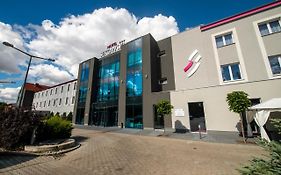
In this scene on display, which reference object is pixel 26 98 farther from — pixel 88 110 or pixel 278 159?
pixel 278 159

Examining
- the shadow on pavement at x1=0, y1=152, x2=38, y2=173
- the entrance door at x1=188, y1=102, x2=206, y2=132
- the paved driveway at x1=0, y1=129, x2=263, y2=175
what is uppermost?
the entrance door at x1=188, y1=102, x2=206, y2=132

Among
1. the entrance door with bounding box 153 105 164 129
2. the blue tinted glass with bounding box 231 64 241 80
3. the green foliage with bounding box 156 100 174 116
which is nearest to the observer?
the blue tinted glass with bounding box 231 64 241 80

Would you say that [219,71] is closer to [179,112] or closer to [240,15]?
[179,112]

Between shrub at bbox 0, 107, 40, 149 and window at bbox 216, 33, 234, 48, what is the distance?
18.8 metres

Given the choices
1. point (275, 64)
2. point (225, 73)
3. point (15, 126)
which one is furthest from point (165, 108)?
point (15, 126)

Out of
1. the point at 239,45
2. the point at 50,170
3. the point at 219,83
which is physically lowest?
the point at 50,170

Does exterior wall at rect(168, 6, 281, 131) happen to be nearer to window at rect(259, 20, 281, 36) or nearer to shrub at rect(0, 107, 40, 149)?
window at rect(259, 20, 281, 36)

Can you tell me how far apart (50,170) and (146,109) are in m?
14.2

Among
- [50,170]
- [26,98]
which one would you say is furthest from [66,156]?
[26,98]

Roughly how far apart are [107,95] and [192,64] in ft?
52.4

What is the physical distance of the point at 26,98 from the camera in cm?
5419

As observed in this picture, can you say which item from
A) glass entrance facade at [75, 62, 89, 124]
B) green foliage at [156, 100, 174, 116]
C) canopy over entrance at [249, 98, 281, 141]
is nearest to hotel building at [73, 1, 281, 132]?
green foliage at [156, 100, 174, 116]

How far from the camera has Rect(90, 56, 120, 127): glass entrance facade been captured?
81.4 feet

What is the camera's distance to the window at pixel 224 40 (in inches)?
612
